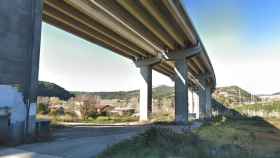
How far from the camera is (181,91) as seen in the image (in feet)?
99.0

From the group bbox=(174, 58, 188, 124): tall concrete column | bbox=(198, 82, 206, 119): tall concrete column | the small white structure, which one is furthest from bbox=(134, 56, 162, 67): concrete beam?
the small white structure

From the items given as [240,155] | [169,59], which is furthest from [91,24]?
[240,155]

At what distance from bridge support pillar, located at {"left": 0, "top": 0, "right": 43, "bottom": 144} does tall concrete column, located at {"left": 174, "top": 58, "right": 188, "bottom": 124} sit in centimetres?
2128

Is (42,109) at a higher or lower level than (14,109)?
lower

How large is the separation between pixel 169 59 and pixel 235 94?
152 meters

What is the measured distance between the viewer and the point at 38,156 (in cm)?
666

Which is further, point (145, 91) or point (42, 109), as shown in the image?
point (42, 109)

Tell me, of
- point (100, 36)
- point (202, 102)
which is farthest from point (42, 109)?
point (202, 102)

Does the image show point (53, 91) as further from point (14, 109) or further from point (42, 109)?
point (14, 109)

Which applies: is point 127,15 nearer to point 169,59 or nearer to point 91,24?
point 91,24

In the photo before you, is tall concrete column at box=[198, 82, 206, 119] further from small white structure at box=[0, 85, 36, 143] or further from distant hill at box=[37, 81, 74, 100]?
small white structure at box=[0, 85, 36, 143]

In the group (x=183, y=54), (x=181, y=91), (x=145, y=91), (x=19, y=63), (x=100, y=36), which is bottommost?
(x=181, y=91)

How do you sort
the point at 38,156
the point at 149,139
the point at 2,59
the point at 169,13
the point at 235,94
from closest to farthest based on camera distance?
the point at 38,156
the point at 149,139
the point at 2,59
the point at 169,13
the point at 235,94

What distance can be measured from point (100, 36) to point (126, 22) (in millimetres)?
5391
